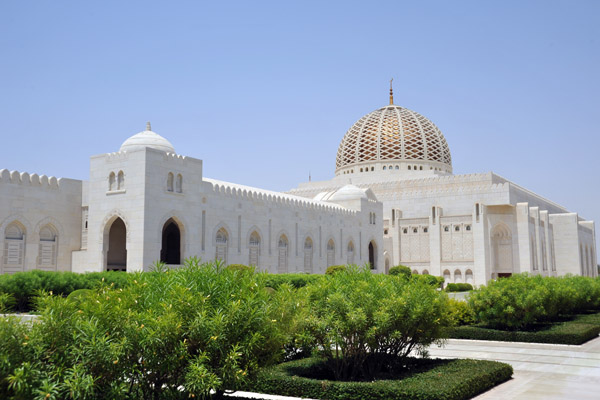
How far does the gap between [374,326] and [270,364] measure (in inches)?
89.1

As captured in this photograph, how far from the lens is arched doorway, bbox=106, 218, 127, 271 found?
1033 inches

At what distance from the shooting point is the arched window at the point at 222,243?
26.1 metres

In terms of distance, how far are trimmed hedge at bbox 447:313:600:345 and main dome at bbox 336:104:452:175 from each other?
35.6 metres

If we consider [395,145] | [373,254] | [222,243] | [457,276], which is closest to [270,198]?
[222,243]

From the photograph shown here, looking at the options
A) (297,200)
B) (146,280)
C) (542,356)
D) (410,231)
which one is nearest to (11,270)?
(297,200)

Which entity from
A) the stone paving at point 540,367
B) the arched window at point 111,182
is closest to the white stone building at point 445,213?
the arched window at point 111,182

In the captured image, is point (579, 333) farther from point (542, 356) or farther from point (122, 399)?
point (122, 399)

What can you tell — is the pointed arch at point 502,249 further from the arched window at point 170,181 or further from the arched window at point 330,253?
the arched window at point 170,181

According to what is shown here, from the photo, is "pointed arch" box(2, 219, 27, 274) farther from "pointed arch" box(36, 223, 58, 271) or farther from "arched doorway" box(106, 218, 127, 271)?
"arched doorway" box(106, 218, 127, 271)

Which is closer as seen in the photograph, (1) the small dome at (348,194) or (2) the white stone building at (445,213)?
(1) the small dome at (348,194)

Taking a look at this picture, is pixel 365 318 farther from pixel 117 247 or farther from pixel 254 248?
pixel 117 247

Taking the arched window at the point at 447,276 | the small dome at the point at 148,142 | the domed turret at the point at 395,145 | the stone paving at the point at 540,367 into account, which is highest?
the domed turret at the point at 395,145

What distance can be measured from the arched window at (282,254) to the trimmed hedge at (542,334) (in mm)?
16135

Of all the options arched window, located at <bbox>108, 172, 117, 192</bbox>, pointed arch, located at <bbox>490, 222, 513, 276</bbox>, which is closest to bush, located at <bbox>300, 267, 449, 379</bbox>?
arched window, located at <bbox>108, 172, 117, 192</bbox>
